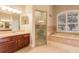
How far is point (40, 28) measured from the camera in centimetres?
192

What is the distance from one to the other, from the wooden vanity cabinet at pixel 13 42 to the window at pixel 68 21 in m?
0.54

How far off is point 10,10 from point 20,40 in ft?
1.59

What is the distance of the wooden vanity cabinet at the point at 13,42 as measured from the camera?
1.70m

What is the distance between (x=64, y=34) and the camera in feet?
5.99

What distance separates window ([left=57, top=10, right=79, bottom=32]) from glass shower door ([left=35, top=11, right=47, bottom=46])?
0.73 feet

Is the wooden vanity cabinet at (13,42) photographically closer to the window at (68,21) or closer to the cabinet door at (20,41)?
the cabinet door at (20,41)

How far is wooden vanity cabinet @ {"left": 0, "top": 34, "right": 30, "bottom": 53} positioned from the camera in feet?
5.57

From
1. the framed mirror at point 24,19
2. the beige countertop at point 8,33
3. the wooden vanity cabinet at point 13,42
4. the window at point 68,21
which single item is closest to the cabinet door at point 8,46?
the wooden vanity cabinet at point 13,42

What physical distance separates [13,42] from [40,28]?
0.48 meters

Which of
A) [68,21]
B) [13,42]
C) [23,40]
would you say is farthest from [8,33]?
[68,21]

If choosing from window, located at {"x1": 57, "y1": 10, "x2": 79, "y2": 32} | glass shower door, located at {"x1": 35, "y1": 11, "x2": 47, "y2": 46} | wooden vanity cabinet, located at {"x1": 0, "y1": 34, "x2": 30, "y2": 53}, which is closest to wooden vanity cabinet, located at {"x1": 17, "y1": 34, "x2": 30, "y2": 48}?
wooden vanity cabinet, located at {"x1": 0, "y1": 34, "x2": 30, "y2": 53}

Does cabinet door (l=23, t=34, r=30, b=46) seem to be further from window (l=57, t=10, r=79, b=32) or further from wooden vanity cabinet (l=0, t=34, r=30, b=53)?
window (l=57, t=10, r=79, b=32)

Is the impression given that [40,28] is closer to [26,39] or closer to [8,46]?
[26,39]
